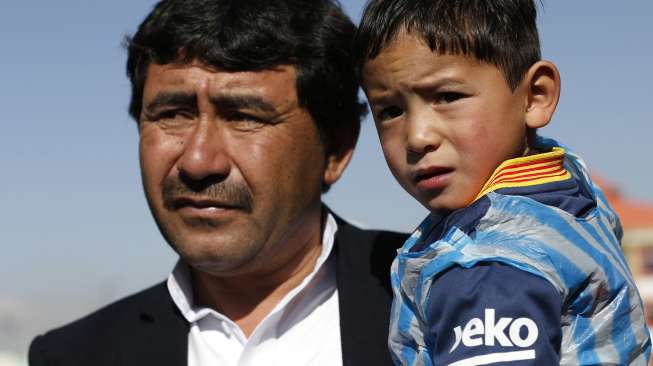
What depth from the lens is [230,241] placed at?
342 centimetres

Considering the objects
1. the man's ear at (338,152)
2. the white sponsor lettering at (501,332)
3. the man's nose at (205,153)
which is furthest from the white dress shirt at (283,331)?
the white sponsor lettering at (501,332)

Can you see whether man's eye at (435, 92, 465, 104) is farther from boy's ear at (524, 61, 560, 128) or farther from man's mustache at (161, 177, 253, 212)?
man's mustache at (161, 177, 253, 212)

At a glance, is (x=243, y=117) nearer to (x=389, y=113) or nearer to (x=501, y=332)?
(x=389, y=113)

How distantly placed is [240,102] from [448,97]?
43.2 inches

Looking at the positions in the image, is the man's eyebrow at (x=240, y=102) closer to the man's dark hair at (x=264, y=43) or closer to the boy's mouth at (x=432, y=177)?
the man's dark hair at (x=264, y=43)

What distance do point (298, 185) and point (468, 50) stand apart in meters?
1.19

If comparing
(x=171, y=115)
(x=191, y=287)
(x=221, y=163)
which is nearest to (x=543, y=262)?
(x=221, y=163)

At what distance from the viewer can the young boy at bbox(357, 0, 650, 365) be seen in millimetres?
2174

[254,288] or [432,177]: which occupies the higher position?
[432,177]

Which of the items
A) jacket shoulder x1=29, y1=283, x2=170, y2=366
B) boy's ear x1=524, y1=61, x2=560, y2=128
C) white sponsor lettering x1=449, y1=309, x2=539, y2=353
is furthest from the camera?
jacket shoulder x1=29, y1=283, x2=170, y2=366

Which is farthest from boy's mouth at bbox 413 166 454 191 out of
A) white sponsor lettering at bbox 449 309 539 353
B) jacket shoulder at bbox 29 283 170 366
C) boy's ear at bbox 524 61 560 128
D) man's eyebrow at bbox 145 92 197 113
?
jacket shoulder at bbox 29 283 170 366

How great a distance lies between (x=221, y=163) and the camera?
3.36m

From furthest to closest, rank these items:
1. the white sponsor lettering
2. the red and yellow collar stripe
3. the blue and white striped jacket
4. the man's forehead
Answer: the man's forehead → the red and yellow collar stripe → the blue and white striped jacket → the white sponsor lettering

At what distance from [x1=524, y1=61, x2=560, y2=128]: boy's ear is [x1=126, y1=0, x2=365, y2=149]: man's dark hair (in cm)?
119
